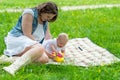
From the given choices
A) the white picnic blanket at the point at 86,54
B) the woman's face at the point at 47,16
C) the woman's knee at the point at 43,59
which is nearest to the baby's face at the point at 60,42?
the white picnic blanket at the point at 86,54

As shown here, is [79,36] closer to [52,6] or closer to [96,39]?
[96,39]

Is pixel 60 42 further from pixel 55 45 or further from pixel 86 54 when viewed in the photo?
pixel 86 54

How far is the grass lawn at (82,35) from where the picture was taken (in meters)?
5.96

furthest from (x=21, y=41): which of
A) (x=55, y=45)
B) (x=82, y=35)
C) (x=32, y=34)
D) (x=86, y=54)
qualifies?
(x=82, y=35)

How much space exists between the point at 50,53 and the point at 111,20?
167 inches

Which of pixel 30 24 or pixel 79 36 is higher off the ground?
pixel 30 24

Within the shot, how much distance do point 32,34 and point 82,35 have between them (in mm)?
2250

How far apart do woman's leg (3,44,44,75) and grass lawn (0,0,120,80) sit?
7 cm

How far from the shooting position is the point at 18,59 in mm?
6180

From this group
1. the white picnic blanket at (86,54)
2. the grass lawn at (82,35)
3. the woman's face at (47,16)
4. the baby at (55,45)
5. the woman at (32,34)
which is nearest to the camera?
the grass lawn at (82,35)

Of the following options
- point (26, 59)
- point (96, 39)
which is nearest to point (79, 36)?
point (96, 39)

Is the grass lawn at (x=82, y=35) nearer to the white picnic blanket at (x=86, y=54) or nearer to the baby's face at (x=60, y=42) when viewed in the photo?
the white picnic blanket at (x=86, y=54)

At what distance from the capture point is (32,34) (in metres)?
6.94

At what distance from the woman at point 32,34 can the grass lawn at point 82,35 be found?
0.20m
